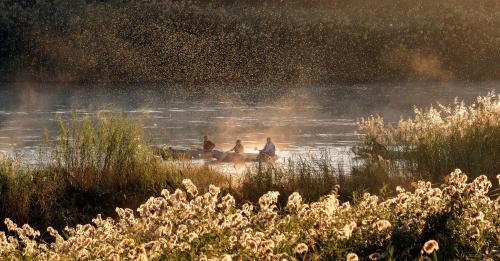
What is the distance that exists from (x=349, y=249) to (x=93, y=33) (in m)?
50.4

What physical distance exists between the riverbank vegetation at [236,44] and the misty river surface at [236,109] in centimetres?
Answer: 346

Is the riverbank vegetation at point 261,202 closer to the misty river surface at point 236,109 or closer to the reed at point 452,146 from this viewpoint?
the reed at point 452,146

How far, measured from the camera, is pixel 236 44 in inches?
2226

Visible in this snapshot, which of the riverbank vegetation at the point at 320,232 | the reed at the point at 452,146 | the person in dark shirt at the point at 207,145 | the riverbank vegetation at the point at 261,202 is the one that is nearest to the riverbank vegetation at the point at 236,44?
the person in dark shirt at the point at 207,145

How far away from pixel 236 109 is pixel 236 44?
20.8 m

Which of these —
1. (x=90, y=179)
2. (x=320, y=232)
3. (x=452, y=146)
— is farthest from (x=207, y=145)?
(x=320, y=232)

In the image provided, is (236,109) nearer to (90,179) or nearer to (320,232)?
(90,179)

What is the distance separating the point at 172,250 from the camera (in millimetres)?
7551

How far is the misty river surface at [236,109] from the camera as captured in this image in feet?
84.2

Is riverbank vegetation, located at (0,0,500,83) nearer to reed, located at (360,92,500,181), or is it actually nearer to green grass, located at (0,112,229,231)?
reed, located at (360,92,500,181)

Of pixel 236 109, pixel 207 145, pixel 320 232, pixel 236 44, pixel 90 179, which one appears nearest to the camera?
pixel 320 232

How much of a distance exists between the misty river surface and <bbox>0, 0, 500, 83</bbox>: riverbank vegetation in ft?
11.3

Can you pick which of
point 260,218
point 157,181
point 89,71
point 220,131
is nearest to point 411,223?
point 260,218

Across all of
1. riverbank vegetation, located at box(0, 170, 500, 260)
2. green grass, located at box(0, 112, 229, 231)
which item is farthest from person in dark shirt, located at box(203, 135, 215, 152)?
riverbank vegetation, located at box(0, 170, 500, 260)
